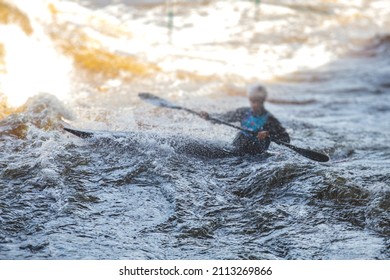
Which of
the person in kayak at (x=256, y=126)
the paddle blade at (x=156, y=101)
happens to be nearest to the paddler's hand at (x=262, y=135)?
the person in kayak at (x=256, y=126)

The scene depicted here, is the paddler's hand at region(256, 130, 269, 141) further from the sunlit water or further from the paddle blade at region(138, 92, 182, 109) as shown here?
the paddle blade at region(138, 92, 182, 109)

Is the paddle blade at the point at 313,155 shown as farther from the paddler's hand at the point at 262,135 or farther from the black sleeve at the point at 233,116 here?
the black sleeve at the point at 233,116

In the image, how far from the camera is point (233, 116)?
5.56 meters

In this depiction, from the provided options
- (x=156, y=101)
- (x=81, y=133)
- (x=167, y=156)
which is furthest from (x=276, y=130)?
(x=81, y=133)

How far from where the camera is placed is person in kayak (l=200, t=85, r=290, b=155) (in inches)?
200

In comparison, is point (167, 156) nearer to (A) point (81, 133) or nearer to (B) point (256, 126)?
(A) point (81, 133)

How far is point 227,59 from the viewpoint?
10266 millimetres

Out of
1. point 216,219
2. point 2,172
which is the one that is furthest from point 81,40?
point 216,219

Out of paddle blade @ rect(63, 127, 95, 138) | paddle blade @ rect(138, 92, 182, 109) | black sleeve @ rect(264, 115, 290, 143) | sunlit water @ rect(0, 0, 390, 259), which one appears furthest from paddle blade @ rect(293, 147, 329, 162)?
paddle blade @ rect(63, 127, 95, 138)

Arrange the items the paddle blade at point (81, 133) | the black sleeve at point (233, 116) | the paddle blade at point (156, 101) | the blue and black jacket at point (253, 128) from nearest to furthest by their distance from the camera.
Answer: the paddle blade at point (81, 133), the blue and black jacket at point (253, 128), the black sleeve at point (233, 116), the paddle blade at point (156, 101)

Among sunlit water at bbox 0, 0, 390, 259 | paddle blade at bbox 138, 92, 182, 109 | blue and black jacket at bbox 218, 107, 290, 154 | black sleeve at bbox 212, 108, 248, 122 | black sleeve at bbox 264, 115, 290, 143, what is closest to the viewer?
sunlit water at bbox 0, 0, 390, 259

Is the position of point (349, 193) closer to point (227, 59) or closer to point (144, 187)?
point (144, 187)

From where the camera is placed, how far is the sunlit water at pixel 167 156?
3.50 metres
